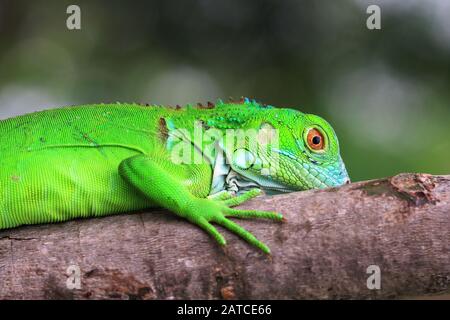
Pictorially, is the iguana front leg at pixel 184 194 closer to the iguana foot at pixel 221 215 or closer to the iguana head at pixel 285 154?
the iguana foot at pixel 221 215

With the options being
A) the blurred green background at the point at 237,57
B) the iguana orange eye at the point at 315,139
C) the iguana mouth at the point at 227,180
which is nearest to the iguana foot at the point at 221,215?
the iguana mouth at the point at 227,180

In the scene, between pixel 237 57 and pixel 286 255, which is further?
pixel 237 57

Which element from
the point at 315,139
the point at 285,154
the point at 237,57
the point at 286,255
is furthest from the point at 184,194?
the point at 237,57

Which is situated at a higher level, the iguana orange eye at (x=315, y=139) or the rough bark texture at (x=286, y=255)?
the iguana orange eye at (x=315, y=139)

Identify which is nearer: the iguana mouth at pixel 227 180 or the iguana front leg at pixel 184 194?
the iguana front leg at pixel 184 194

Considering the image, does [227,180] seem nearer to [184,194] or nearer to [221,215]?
[184,194]

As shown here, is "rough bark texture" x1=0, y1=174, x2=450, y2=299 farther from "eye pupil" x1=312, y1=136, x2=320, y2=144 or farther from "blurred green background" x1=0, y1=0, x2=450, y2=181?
"blurred green background" x1=0, y1=0, x2=450, y2=181

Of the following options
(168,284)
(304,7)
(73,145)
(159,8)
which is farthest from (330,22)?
(168,284)
